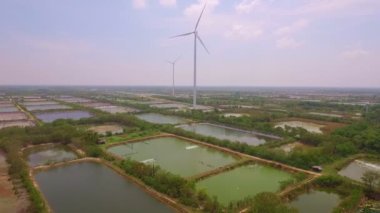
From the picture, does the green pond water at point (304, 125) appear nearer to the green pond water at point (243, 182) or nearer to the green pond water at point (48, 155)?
the green pond water at point (243, 182)

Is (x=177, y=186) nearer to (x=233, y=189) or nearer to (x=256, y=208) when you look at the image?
(x=233, y=189)

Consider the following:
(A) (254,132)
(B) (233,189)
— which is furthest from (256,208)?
(A) (254,132)

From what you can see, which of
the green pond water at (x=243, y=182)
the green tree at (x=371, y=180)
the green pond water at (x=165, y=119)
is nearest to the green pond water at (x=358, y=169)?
the green tree at (x=371, y=180)

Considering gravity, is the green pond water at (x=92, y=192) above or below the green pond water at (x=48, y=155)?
below

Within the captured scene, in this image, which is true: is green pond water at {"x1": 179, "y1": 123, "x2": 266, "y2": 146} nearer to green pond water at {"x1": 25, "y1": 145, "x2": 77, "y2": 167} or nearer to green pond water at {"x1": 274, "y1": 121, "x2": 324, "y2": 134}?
green pond water at {"x1": 274, "y1": 121, "x2": 324, "y2": 134}

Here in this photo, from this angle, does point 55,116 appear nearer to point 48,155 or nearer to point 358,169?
point 48,155
